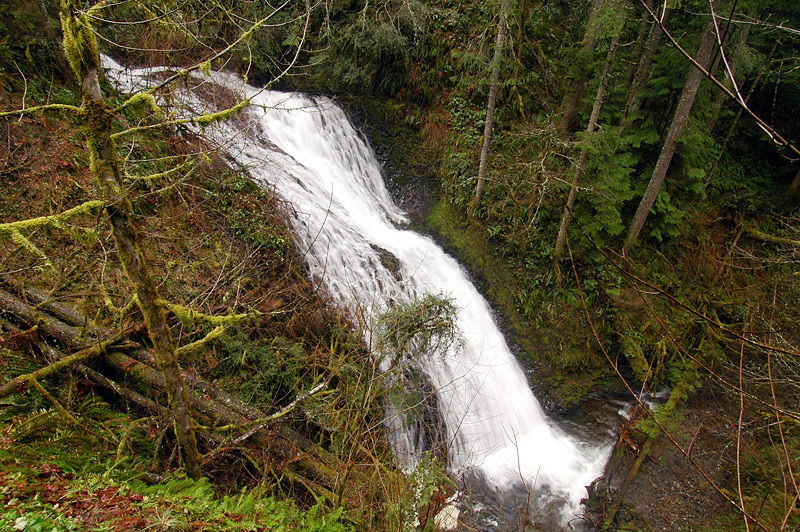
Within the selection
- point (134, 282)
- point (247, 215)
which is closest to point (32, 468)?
point (134, 282)

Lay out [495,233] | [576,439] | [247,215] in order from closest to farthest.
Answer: [247,215] < [576,439] < [495,233]

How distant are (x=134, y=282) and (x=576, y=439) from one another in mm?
9262

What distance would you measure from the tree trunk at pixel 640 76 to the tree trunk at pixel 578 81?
47.7 inches

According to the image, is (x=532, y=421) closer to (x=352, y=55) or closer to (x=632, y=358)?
(x=632, y=358)

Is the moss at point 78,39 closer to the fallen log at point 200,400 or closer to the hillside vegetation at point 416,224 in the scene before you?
the hillside vegetation at point 416,224

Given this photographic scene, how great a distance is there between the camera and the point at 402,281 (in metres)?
9.06

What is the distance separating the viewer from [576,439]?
875cm

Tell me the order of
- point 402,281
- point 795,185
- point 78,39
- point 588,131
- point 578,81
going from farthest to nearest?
point 795,185, point 578,81, point 402,281, point 588,131, point 78,39

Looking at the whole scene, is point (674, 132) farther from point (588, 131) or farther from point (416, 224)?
point (416, 224)

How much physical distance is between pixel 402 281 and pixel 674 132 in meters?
7.19

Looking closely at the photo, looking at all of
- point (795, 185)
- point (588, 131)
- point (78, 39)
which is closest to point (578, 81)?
point (588, 131)

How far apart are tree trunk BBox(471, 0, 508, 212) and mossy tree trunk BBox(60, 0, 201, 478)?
26.5 ft

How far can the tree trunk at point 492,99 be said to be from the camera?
27.5ft

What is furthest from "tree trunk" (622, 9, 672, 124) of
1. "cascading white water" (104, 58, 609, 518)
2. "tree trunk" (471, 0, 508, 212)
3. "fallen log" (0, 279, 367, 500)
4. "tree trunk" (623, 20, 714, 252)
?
"fallen log" (0, 279, 367, 500)
